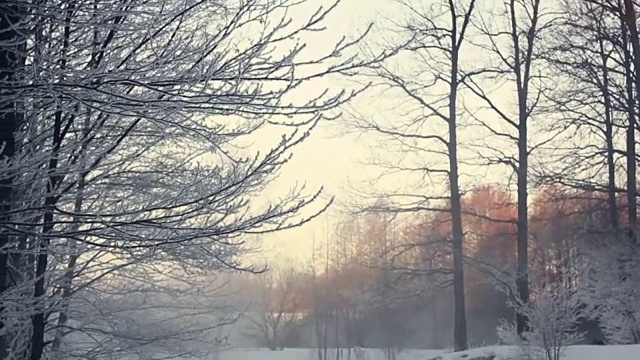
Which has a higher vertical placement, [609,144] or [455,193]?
[609,144]

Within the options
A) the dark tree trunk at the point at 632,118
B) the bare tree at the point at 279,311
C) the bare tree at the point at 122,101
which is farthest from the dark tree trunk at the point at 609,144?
the bare tree at the point at 279,311

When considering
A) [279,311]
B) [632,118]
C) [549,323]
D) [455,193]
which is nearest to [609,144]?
[632,118]

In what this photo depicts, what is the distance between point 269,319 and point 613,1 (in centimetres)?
2625

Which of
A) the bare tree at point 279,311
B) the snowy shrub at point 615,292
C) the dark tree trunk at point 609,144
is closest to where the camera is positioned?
the snowy shrub at point 615,292

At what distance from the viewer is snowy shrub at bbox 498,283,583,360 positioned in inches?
525

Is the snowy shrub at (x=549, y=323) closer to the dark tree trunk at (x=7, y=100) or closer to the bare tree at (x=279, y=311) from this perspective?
the dark tree trunk at (x=7, y=100)

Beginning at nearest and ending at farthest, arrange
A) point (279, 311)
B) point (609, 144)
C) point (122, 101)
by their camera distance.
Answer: point (122, 101), point (609, 144), point (279, 311)

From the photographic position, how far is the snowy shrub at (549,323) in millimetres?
13328

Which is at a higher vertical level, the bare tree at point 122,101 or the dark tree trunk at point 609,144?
the dark tree trunk at point 609,144

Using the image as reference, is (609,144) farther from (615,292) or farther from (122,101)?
(122,101)

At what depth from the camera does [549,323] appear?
13438mm

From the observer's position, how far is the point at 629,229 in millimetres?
19719

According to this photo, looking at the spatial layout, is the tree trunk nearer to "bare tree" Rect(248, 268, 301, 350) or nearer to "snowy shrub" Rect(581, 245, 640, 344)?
"snowy shrub" Rect(581, 245, 640, 344)

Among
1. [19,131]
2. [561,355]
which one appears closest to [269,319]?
[561,355]
